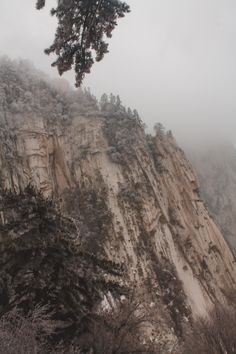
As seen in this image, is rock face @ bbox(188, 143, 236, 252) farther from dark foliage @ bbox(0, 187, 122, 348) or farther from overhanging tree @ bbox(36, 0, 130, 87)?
overhanging tree @ bbox(36, 0, 130, 87)

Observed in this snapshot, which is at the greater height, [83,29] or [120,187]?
[120,187]

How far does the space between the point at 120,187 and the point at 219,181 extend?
253 feet

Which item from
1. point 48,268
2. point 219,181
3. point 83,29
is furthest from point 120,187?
point 219,181

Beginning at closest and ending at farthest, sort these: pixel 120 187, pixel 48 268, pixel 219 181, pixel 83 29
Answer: pixel 83 29 < pixel 48 268 < pixel 120 187 < pixel 219 181

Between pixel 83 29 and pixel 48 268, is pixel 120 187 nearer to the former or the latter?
pixel 48 268

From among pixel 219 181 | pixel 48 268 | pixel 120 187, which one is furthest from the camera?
pixel 219 181

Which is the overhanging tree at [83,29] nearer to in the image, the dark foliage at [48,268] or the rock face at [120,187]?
the dark foliage at [48,268]

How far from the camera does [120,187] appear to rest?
56688 mm

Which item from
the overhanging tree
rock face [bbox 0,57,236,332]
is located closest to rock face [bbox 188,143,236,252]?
rock face [bbox 0,57,236,332]

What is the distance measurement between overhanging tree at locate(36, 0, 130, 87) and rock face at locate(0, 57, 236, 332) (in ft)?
116

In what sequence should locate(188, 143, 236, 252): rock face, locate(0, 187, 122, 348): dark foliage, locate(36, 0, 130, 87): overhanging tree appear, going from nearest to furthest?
locate(36, 0, 130, 87): overhanging tree → locate(0, 187, 122, 348): dark foliage → locate(188, 143, 236, 252): rock face

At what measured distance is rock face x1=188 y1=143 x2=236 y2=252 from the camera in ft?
363

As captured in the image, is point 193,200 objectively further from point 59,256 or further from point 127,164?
point 59,256

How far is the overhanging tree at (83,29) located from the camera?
982cm
